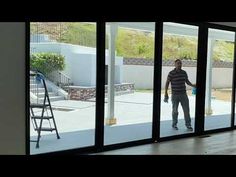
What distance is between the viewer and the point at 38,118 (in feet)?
14.9

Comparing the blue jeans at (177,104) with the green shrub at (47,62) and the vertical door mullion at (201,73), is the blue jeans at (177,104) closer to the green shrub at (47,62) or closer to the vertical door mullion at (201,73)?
the vertical door mullion at (201,73)

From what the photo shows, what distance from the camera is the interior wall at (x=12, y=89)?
3890 mm

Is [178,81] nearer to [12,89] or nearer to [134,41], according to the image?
[134,41]

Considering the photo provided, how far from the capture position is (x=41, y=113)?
4.57 meters

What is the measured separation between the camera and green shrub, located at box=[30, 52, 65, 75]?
4398 millimetres

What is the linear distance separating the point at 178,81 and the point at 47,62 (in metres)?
2.63

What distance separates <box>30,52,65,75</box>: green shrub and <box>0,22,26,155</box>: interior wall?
0.34m

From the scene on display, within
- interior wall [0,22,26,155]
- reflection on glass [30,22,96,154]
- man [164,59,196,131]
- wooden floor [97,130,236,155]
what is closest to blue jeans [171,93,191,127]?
man [164,59,196,131]

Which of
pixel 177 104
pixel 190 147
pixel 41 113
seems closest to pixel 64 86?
pixel 41 113

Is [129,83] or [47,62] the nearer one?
[47,62]

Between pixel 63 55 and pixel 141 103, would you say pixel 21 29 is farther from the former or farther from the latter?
pixel 141 103

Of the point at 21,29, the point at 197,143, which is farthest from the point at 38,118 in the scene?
the point at 197,143
